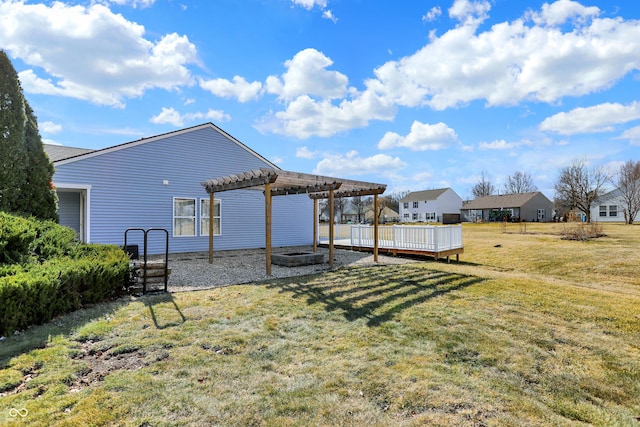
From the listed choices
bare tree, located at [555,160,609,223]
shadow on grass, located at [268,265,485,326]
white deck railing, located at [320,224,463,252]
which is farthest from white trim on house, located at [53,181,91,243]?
bare tree, located at [555,160,609,223]

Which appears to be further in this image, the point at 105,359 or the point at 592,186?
the point at 592,186

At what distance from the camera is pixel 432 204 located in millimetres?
51062

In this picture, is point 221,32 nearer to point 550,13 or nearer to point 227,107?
point 227,107

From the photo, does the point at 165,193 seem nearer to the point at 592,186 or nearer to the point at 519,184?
the point at 592,186

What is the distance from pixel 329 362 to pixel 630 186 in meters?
40.6

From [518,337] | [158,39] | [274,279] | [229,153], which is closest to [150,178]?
[229,153]

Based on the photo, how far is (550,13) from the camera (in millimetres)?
8656

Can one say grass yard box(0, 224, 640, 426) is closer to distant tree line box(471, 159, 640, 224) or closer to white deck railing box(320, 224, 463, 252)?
white deck railing box(320, 224, 463, 252)

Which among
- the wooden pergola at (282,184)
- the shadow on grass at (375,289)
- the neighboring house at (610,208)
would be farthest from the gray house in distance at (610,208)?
the shadow on grass at (375,289)

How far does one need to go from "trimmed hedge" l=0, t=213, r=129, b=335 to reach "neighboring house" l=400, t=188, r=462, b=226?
49.6m

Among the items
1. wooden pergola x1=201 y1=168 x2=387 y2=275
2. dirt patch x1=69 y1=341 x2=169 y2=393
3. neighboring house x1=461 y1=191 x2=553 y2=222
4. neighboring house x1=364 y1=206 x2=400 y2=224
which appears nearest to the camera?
dirt patch x1=69 y1=341 x2=169 y2=393

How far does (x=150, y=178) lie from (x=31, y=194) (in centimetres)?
504

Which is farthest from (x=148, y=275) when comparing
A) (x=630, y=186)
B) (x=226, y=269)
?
(x=630, y=186)

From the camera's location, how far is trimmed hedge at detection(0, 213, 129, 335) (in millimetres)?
3902
